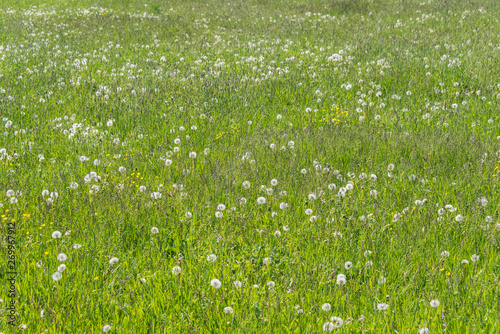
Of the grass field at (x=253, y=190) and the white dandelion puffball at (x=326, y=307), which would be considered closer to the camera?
the white dandelion puffball at (x=326, y=307)

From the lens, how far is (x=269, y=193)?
4309 millimetres

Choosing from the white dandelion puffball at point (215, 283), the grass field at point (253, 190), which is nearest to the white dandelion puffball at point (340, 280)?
the grass field at point (253, 190)

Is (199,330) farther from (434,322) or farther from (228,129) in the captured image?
(228,129)

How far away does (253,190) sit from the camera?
440cm

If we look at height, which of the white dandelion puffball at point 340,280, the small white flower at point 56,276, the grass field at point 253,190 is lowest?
the grass field at point 253,190

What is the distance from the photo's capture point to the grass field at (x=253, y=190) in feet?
9.60

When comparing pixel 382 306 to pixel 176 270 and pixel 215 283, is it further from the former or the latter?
pixel 176 270

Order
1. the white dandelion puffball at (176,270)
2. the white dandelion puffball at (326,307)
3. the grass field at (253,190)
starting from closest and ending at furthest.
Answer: the white dandelion puffball at (326,307) < the grass field at (253,190) < the white dandelion puffball at (176,270)

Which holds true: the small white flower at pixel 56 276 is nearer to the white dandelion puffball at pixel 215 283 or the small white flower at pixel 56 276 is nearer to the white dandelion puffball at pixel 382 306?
the white dandelion puffball at pixel 215 283

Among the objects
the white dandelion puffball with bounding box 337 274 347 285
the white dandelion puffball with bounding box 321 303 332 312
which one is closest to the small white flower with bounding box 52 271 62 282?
the white dandelion puffball with bounding box 321 303 332 312

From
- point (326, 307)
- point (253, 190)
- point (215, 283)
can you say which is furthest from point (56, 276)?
point (253, 190)

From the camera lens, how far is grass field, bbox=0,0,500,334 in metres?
2.93

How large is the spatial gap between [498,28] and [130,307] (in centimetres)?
1191

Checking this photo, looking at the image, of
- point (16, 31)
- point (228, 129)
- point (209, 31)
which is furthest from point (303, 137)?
point (16, 31)
